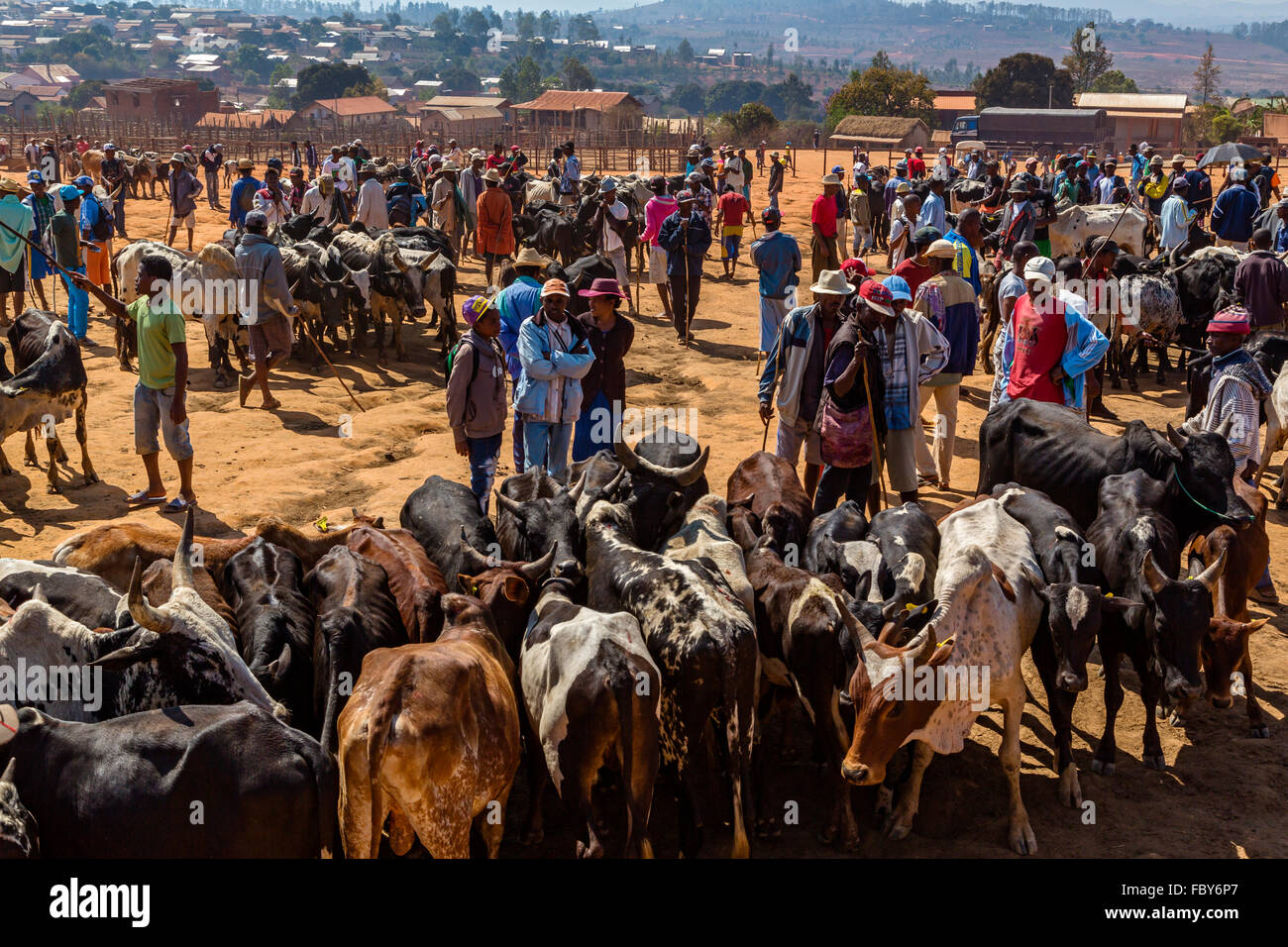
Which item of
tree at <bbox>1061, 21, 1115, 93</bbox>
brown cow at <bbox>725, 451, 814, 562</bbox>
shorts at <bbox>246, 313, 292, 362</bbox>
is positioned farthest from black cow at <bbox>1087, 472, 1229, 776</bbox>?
tree at <bbox>1061, 21, 1115, 93</bbox>

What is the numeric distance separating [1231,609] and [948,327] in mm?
4097

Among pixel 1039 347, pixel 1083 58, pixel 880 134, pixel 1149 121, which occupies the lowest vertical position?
pixel 1039 347

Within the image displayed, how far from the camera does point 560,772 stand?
559cm

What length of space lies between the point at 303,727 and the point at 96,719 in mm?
1036

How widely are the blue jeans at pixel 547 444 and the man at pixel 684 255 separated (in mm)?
7676

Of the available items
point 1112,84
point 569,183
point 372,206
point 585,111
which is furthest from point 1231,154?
point 1112,84

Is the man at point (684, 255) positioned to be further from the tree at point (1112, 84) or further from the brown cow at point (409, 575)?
the tree at point (1112, 84)

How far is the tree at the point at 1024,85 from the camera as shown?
7212cm

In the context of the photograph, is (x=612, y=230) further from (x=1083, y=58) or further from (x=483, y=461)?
(x=1083, y=58)

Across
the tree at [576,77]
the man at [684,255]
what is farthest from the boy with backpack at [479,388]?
the tree at [576,77]

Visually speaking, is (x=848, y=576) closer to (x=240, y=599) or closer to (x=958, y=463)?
(x=240, y=599)

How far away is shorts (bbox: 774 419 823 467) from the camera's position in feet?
29.0

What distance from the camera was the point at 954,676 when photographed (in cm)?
598
